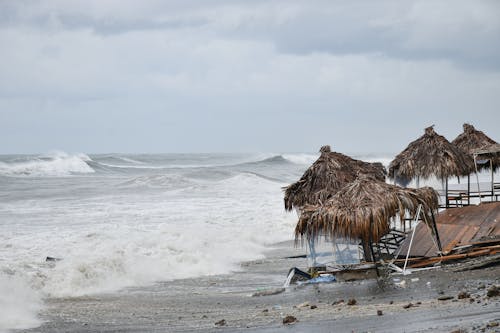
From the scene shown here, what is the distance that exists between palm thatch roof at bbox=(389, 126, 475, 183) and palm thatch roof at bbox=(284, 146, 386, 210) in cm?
236

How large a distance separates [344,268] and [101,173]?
5245 centimetres

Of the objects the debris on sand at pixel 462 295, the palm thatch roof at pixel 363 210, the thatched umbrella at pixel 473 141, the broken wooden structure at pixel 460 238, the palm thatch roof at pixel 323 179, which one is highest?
the thatched umbrella at pixel 473 141

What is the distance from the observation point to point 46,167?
6294 centimetres

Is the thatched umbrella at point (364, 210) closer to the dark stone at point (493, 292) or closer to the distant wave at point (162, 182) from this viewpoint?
the dark stone at point (493, 292)

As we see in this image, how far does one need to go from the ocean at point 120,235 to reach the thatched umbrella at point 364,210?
4.37 meters

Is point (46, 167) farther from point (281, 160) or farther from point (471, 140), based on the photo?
point (471, 140)

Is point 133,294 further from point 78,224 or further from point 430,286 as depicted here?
point 78,224

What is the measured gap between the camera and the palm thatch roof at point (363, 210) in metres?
11.9

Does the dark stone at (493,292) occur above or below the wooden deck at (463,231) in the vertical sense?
below

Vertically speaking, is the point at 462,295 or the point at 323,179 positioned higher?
the point at 323,179

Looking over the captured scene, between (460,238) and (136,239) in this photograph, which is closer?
(460,238)

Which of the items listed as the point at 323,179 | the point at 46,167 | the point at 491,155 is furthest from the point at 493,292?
the point at 46,167

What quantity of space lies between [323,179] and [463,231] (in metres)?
2.99

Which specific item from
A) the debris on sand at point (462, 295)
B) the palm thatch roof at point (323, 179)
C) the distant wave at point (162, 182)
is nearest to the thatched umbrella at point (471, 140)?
the palm thatch roof at point (323, 179)
